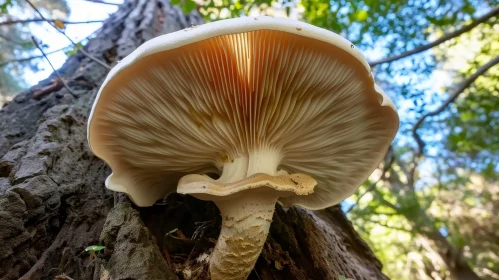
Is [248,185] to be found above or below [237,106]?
below

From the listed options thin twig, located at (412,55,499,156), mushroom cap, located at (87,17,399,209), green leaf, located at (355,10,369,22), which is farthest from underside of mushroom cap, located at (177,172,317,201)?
green leaf, located at (355,10,369,22)

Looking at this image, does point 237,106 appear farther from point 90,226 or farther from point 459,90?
point 459,90

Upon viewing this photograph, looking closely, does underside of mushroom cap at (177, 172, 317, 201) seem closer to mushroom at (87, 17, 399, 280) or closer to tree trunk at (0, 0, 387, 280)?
mushroom at (87, 17, 399, 280)

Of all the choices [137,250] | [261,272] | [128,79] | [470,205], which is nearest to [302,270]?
[261,272]

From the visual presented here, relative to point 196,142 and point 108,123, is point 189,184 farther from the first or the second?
point 108,123

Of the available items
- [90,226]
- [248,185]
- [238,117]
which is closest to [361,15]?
[238,117]

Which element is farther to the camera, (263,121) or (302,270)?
(302,270)
